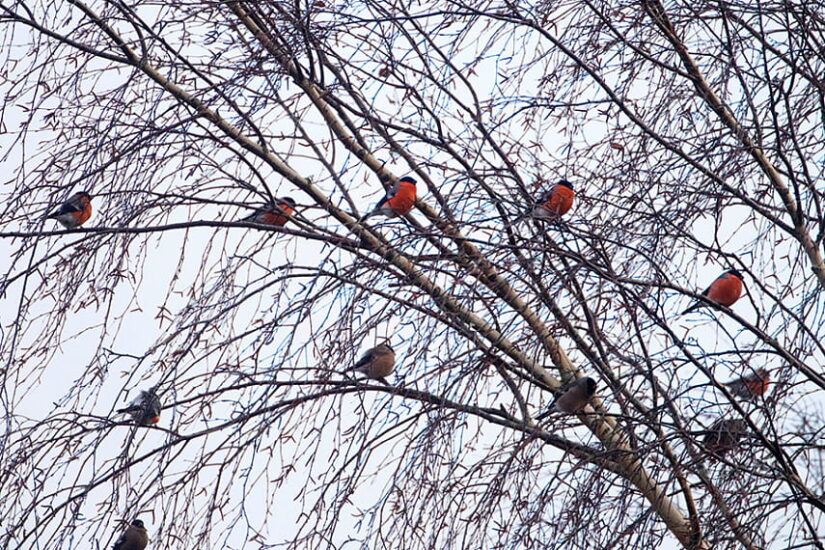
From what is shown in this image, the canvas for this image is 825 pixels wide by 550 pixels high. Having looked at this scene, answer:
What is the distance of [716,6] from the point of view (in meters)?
3.77

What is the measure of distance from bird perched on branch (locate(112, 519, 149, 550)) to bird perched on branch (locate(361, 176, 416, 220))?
47.8 inches

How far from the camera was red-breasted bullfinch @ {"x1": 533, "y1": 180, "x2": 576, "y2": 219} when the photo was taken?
11.0 feet

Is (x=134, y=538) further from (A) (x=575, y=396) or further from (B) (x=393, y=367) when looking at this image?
(A) (x=575, y=396)

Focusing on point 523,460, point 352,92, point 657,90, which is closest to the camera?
point 523,460

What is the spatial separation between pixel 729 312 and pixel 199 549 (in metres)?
1.67

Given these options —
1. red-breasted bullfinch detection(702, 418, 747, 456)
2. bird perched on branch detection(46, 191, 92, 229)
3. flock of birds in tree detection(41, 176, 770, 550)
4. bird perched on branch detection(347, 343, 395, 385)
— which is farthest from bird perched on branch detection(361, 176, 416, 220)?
red-breasted bullfinch detection(702, 418, 747, 456)

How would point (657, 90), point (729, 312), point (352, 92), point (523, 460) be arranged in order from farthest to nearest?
point (657, 90), point (352, 92), point (729, 312), point (523, 460)

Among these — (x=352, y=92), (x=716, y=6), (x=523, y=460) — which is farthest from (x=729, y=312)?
(x=352, y=92)

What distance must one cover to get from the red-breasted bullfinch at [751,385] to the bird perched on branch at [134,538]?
1.79 meters

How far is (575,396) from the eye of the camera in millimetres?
3775

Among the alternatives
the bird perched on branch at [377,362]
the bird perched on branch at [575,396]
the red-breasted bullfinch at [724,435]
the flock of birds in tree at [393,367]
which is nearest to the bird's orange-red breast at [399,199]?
the flock of birds in tree at [393,367]

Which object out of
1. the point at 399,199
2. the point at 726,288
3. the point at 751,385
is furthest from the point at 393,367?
the point at 726,288

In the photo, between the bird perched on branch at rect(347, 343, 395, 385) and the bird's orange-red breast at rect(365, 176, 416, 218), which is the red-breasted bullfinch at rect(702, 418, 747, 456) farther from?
the bird's orange-red breast at rect(365, 176, 416, 218)

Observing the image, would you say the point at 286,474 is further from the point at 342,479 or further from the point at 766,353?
the point at 766,353
